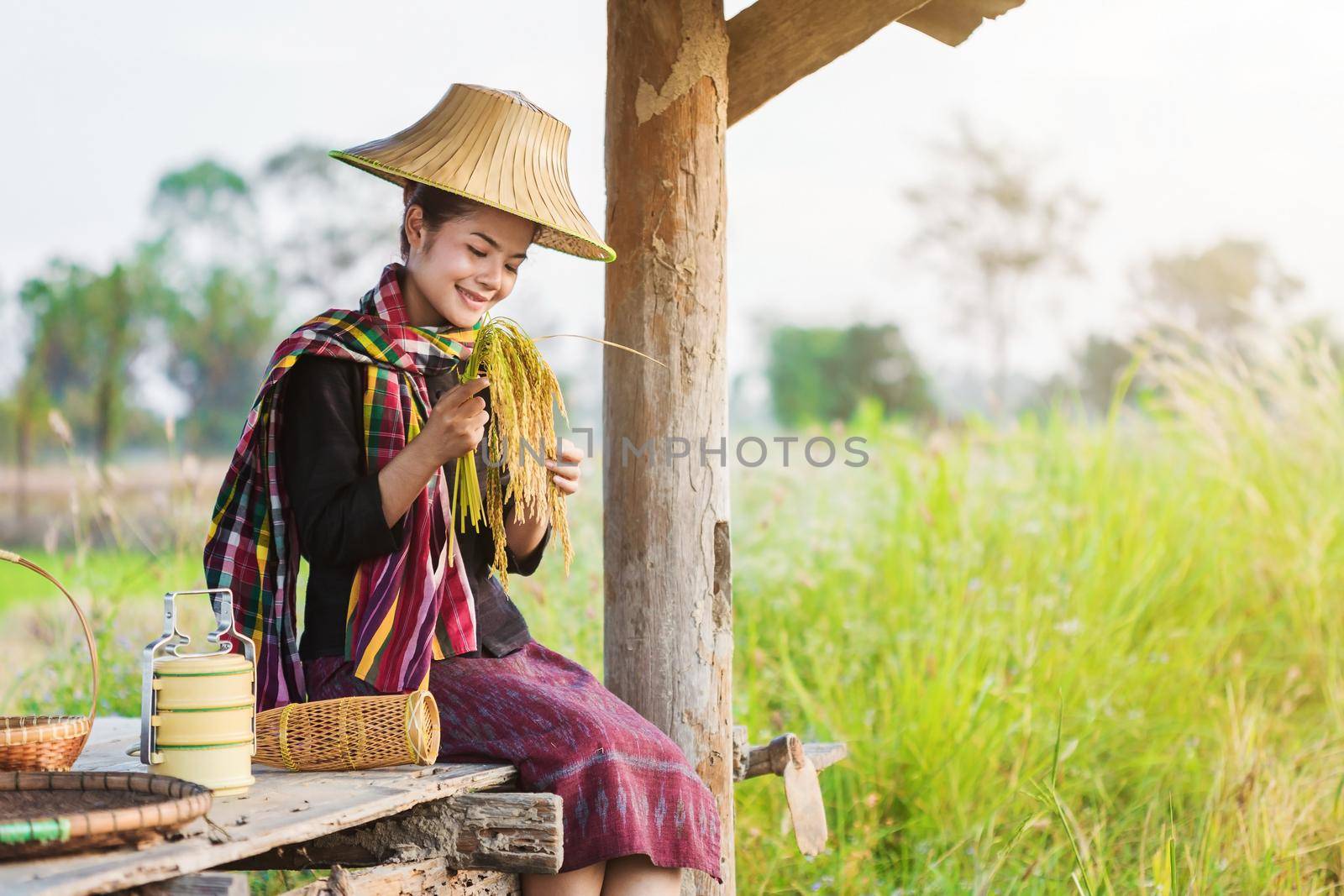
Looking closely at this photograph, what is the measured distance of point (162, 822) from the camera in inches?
63.7

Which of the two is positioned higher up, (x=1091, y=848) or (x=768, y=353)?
(x=768, y=353)

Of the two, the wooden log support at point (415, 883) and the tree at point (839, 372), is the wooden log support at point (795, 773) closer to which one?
the wooden log support at point (415, 883)

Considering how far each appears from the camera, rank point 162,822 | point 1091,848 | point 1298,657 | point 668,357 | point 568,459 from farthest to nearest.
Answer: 1. point 1298,657
2. point 1091,848
3. point 668,357
4. point 568,459
5. point 162,822

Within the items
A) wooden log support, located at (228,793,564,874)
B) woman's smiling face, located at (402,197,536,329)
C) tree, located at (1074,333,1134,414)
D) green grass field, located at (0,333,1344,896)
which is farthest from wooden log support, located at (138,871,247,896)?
tree, located at (1074,333,1134,414)

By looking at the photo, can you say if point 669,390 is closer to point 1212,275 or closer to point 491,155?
point 491,155

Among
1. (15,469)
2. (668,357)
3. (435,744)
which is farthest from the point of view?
(15,469)

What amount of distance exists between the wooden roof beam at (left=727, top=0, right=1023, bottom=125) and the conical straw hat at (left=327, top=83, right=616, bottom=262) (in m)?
0.61

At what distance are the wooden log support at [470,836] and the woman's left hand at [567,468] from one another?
0.61m

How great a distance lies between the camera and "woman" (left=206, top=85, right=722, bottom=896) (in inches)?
88.8

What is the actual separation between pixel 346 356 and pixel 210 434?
712 inches

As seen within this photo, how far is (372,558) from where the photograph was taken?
91.8 inches

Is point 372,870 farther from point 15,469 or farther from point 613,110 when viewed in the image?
point 15,469

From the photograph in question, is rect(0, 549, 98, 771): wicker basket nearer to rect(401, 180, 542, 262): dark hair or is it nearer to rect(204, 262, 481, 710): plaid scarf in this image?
rect(204, 262, 481, 710): plaid scarf

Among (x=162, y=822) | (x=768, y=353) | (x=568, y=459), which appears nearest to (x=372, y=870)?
(x=162, y=822)
